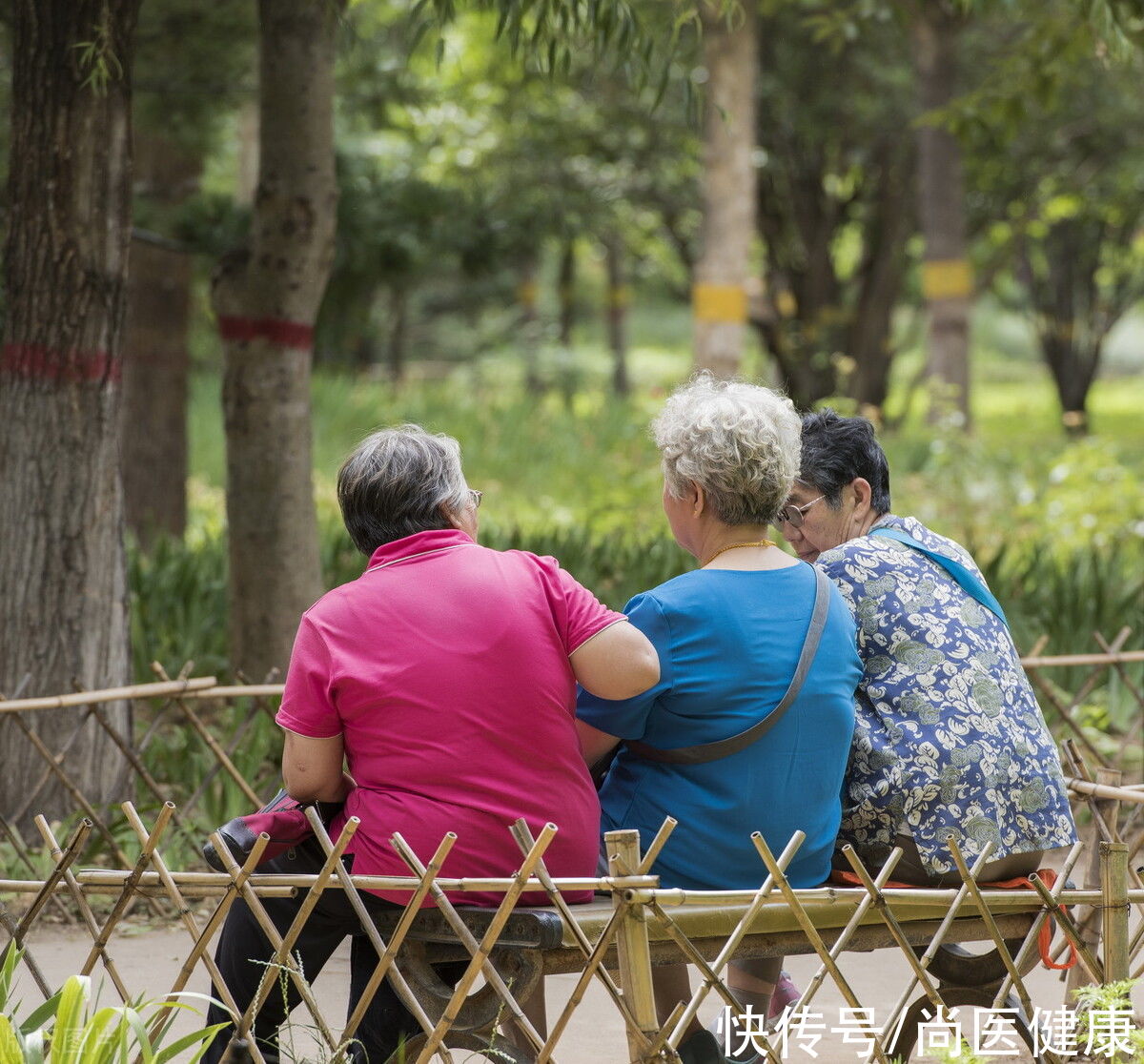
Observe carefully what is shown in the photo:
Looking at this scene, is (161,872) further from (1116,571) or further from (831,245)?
(831,245)

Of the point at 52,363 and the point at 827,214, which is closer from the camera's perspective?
the point at 52,363

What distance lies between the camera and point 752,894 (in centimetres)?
228

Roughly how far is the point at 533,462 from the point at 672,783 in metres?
8.77

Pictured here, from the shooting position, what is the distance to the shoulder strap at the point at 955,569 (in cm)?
276

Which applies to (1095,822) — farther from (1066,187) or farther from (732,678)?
(1066,187)

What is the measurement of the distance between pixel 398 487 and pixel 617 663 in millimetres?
470

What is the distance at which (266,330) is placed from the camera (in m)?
4.73

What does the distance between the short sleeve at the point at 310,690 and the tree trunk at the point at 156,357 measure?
5.44 m

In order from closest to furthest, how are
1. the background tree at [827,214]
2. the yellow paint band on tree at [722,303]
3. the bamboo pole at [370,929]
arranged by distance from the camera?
1. the bamboo pole at [370,929]
2. the yellow paint band on tree at [722,303]
3. the background tree at [827,214]

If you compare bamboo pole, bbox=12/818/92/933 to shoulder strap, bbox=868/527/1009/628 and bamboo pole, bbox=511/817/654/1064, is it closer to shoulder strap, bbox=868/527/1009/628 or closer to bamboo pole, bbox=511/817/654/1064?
bamboo pole, bbox=511/817/654/1064

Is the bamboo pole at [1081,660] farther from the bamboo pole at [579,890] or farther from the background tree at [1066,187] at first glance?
the background tree at [1066,187]

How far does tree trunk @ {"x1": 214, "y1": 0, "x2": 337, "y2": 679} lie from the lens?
4.70 metres

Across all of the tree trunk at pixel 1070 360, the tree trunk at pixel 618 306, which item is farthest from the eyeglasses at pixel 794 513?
the tree trunk at pixel 1070 360

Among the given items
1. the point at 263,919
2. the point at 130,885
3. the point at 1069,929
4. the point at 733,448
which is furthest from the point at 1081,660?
the point at 130,885
